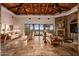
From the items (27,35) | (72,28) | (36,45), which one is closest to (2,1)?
(27,35)

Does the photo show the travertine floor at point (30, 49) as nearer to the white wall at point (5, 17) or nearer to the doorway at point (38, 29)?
the doorway at point (38, 29)

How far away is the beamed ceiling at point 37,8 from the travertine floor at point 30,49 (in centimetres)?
88

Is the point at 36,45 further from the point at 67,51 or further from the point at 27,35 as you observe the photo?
the point at 67,51

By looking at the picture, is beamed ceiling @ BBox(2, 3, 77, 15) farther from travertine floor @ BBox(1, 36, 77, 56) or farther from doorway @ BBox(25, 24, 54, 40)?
travertine floor @ BBox(1, 36, 77, 56)

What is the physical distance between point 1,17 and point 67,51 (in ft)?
7.21

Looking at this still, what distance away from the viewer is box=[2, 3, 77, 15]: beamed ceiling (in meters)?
4.38

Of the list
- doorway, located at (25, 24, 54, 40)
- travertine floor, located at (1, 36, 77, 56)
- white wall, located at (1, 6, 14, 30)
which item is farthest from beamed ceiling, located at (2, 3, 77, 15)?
travertine floor, located at (1, 36, 77, 56)

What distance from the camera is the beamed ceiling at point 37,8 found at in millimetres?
4383

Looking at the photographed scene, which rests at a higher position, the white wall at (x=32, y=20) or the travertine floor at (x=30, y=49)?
the white wall at (x=32, y=20)

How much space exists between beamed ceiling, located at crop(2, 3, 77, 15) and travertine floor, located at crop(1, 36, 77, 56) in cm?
88

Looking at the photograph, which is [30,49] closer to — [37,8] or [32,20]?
[32,20]

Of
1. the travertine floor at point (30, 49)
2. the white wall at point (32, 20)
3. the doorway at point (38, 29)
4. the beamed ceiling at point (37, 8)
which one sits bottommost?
the travertine floor at point (30, 49)

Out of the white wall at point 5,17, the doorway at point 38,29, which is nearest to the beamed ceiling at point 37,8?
the white wall at point 5,17

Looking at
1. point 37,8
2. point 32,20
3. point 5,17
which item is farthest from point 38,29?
point 5,17
